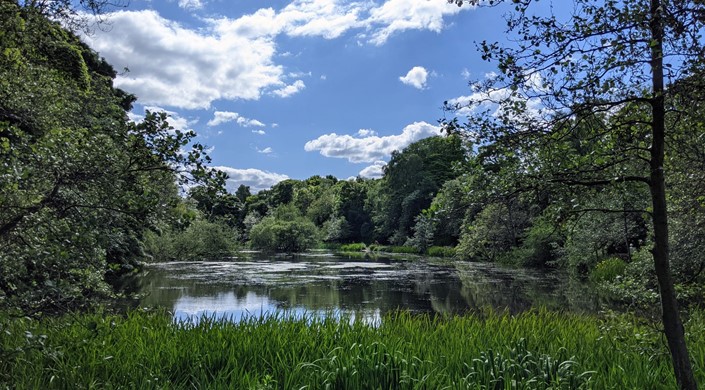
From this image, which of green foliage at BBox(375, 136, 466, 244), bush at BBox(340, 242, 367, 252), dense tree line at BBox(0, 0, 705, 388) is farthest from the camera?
bush at BBox(340, 242, 367, 252)

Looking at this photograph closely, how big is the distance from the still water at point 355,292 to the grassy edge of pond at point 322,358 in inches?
190

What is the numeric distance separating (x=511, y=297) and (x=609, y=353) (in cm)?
1041

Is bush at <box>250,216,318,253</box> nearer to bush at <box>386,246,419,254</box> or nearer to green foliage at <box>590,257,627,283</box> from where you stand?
bush at <box>386,246,419,254</box>

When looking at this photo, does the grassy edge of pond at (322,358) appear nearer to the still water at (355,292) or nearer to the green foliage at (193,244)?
the still water at (355,292)

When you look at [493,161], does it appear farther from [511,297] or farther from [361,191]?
[361,191]

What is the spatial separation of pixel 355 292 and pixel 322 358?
11695mm

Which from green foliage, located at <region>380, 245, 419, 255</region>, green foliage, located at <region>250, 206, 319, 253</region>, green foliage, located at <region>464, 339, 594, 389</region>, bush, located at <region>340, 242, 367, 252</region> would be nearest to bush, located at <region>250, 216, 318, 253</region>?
green foliage, located at <region>250, 206, 319, 253</region>

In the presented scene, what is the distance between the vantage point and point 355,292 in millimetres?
15930

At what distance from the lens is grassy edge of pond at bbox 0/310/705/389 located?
12.5 ft

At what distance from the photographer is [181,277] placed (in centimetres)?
2042

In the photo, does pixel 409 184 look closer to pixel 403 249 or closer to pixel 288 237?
pixel 403 249

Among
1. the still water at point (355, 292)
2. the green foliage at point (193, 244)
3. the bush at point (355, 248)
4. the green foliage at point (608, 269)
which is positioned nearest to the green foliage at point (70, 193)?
the still water at point (355, 292)

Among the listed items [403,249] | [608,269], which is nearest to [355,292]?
[608,269]

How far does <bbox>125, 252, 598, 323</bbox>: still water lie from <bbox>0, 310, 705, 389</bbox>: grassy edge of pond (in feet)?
15.8
